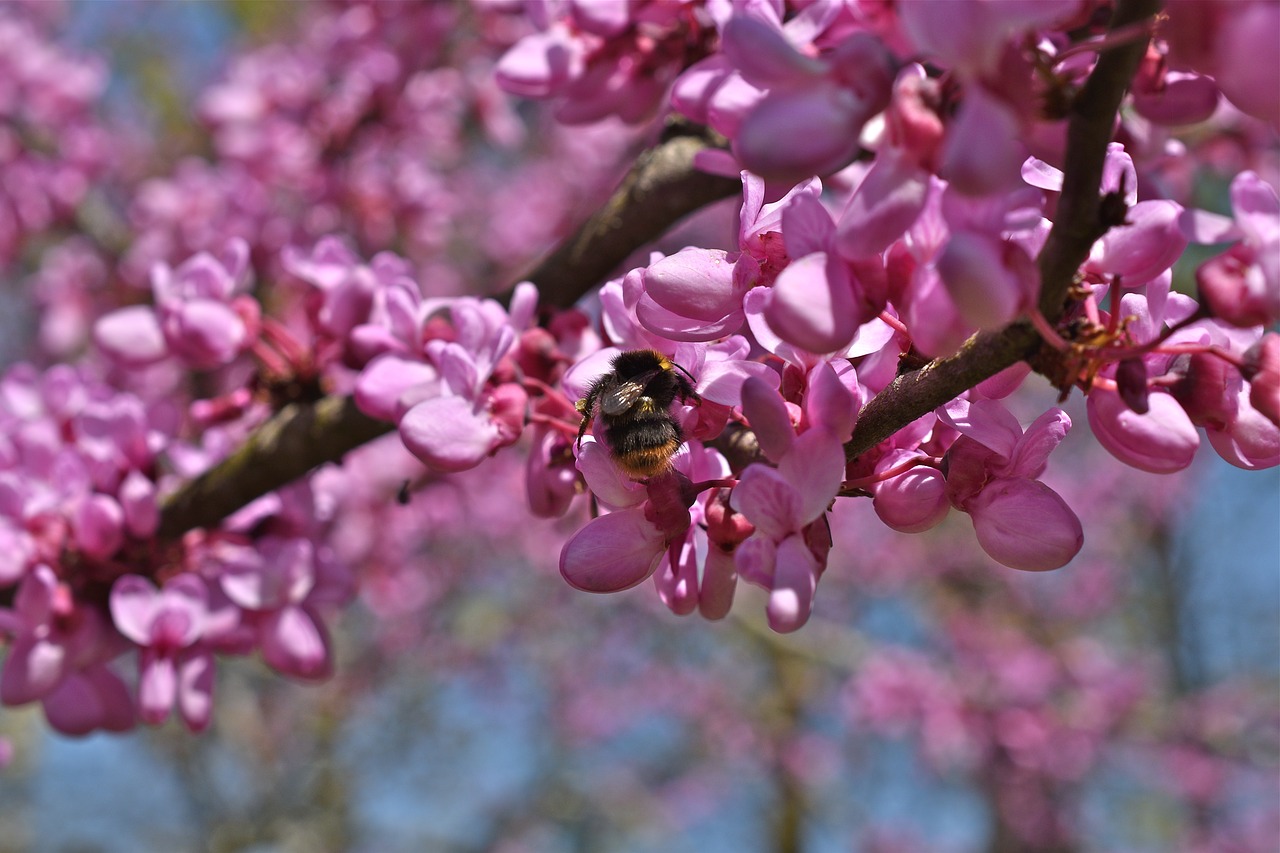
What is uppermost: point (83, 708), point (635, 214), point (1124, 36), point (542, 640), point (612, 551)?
point (1124, 36)

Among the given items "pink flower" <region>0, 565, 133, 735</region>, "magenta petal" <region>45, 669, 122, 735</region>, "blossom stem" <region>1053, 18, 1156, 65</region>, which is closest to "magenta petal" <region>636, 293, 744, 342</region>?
"blossom stem" <region>1053, 18, 1156, 65</region>

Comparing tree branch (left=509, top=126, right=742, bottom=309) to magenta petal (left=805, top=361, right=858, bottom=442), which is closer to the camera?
magenta petal (left=805, top=361, right=858, bottom=442)

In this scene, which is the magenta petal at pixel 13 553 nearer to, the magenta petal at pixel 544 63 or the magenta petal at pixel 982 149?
the magenta petal at pixel 544 63

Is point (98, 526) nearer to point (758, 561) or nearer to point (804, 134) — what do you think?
point (758, 561)

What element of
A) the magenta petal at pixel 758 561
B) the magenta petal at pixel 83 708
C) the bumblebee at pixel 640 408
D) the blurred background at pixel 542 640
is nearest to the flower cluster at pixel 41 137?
the blurred background at pixel 542 640

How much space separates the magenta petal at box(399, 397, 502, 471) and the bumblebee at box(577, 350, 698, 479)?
0.50 feet

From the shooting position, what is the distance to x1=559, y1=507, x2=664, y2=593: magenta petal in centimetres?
90

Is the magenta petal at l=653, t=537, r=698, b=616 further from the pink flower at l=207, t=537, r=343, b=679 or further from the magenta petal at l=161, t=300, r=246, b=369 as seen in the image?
the magenta petal at l=161, t=300, r=246, b=369

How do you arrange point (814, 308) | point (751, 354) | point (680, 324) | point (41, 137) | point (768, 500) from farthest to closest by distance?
point (41, 137), point (751, 354), point (680, 324), point (768, 500), point (814, 308)

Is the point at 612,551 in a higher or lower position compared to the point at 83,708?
higher

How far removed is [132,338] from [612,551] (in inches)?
45.4

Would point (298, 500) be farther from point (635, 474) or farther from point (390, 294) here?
point (635, 474)

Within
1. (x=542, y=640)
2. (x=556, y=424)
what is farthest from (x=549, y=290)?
(x=542, y=640)

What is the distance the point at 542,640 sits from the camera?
875 cm
